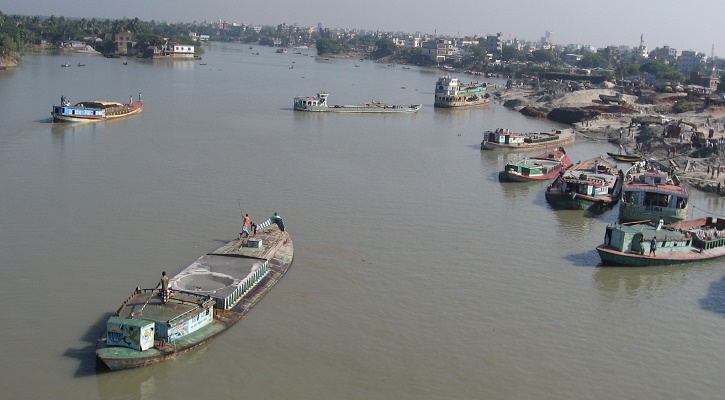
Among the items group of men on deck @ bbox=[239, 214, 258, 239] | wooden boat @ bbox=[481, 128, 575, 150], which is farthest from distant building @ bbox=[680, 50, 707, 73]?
group of men on deck @ bbox=[239, 214, 258, 239]

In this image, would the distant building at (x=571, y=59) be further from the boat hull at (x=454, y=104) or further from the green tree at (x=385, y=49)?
the boat hull at (x=454, y=104)

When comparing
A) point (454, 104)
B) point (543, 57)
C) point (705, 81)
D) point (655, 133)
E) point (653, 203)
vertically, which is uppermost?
point (543, 57)

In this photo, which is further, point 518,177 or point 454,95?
point 454,95

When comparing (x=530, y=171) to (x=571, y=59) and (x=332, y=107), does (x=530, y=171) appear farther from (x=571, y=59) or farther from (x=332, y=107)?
(x=571, y=59)

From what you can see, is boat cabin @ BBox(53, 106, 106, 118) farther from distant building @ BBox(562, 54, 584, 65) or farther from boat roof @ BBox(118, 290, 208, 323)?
distant building @ BBox(562, 54, 584, 65)

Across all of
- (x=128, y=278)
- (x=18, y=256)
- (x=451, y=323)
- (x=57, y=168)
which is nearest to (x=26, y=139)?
(x=57, y=168)

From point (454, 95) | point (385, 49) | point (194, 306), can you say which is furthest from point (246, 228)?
point (385, 49)
